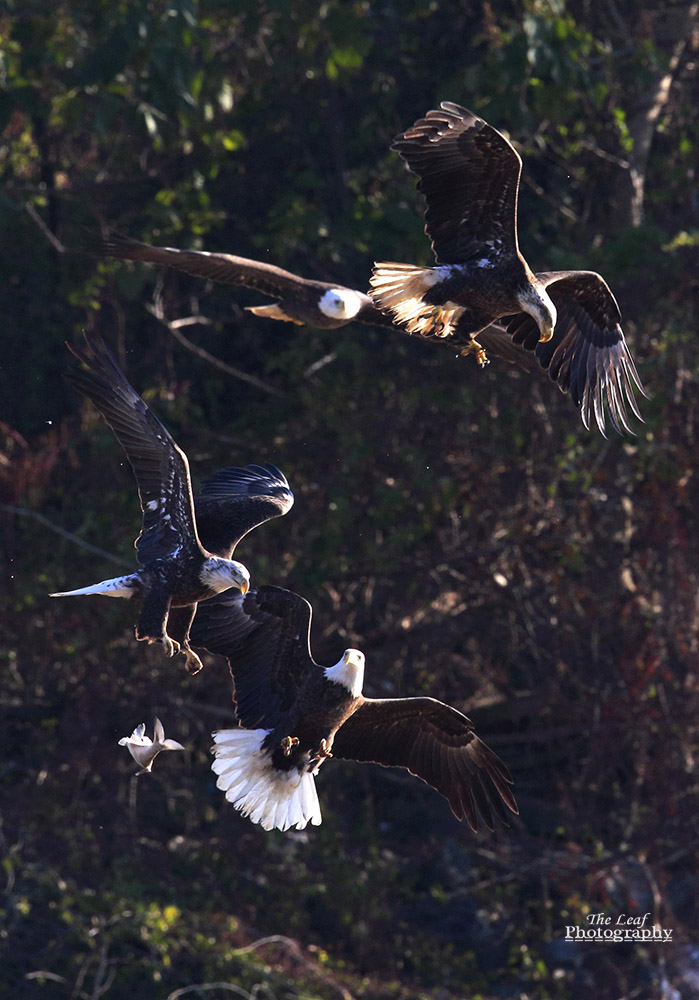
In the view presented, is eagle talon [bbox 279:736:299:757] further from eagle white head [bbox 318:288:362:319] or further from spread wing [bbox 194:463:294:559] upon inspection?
eagle white head [bbox 318:288:362:319]

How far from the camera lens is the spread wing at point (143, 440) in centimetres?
466

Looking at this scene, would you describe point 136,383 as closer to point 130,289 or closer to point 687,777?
point 130,289

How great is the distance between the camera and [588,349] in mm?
5828

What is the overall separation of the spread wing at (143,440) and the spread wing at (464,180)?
4.10 ft

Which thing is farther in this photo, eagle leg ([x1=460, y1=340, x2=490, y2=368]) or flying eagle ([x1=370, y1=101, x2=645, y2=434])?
eagle leg ([x1=460, y1=340, x2=490, y2=368])

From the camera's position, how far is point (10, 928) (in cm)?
775

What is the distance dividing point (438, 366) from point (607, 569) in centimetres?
136

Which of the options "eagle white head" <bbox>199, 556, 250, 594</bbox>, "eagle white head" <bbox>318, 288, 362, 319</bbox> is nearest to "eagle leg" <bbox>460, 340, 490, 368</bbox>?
"eagle white head" <bbox>318, 288, 362, 319</bbox>

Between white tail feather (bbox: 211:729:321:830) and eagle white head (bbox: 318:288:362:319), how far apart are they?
1.67 meters

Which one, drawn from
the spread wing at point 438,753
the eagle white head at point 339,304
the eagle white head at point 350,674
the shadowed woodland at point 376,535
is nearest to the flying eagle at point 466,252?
the eagle white head at point 339,304

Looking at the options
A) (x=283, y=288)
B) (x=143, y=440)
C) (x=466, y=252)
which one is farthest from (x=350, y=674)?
(x=283, y=288)

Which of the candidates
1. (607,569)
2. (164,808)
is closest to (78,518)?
(164,808)

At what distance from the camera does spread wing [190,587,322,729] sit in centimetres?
516

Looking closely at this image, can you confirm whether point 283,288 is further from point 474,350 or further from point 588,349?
point 588,349
